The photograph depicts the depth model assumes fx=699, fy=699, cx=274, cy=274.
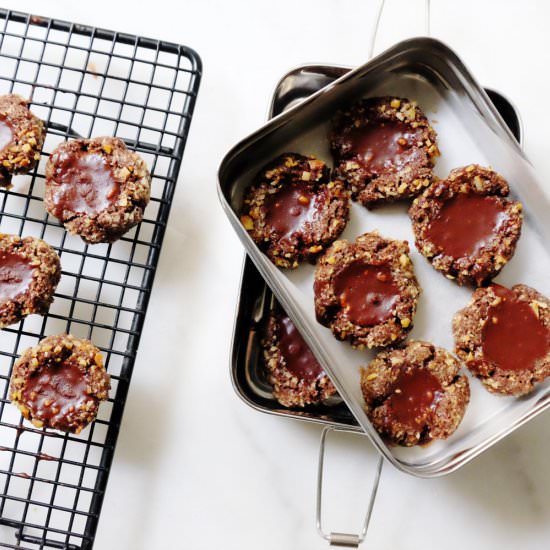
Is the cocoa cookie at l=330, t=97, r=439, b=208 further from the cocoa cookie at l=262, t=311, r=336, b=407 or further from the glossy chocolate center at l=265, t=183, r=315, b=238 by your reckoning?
the cocoa cookie at l=262, t=311, r=336, b=407

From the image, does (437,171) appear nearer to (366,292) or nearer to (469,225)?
(469,225)

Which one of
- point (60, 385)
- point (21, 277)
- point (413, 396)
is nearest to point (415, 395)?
point (413, 396)

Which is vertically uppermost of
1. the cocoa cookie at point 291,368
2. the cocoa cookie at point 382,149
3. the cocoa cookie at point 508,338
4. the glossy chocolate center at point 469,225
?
the cocoa cookie at point 382,149

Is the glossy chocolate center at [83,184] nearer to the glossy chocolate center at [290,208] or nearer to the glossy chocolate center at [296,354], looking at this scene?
the glossy chocolate center at [290,208]

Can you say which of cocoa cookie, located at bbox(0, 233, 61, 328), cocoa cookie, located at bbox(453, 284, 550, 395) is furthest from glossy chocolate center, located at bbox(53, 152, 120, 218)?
cocoa cookie, located at bbox(453, 284, 550, 395)

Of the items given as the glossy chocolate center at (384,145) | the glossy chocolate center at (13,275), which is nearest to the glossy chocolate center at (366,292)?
the glossy chocolate center at (384,145)

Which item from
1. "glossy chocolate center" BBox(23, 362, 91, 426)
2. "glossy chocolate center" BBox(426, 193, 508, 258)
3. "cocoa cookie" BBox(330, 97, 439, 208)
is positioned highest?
"cocoa cookie" BBox(330, 97, 439, 208)

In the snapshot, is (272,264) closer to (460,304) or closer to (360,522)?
(460,304)
